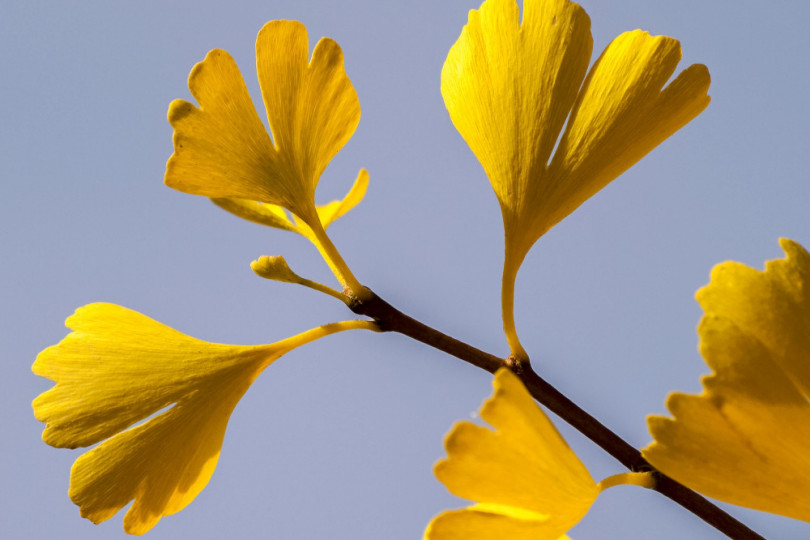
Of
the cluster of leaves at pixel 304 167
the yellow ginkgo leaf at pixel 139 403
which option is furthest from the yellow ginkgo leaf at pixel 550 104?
the yellow ginkgo leaf at pixel 139 403

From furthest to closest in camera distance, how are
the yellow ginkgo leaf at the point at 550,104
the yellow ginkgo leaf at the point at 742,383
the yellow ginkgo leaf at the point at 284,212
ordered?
the yellow ginkgo leaf at the point at 284,212, the yellow ginkgo leaf at the point at 550,104, the yellow ginkgo leaf at the point at 742,383

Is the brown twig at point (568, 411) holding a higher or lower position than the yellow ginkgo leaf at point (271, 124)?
lower

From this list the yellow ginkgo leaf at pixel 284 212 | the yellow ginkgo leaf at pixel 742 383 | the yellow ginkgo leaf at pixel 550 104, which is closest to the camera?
the yellow ginkgo leaf at pixel 742 383

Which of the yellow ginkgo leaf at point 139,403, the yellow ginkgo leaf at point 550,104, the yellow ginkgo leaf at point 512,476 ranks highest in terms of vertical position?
the yellow ginkgo leaf at point 550,104

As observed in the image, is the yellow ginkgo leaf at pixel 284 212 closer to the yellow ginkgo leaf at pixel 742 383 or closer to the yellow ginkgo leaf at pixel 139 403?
the yellow ginkgo leaf at pixel 139 403

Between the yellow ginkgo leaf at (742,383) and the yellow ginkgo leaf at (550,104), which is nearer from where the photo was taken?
the yellow ginkgo leaf at (742,383)

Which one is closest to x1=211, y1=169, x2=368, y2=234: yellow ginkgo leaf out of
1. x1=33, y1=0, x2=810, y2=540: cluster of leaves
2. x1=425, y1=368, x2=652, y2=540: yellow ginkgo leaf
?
x1=33, y1=0, x2=810, y2=540: cluster of leaves

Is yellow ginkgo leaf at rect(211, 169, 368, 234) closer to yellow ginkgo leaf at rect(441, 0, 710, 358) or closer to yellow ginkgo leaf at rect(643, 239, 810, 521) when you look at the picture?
yellow ginkgo leaf at rect(441, 0, 710, 358)

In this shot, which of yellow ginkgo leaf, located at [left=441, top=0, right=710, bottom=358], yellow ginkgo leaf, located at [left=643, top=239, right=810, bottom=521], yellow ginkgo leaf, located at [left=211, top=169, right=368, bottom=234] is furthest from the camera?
yellow ginkgo leaf, located at [left=211, top=169, right=368, bottom=234]
